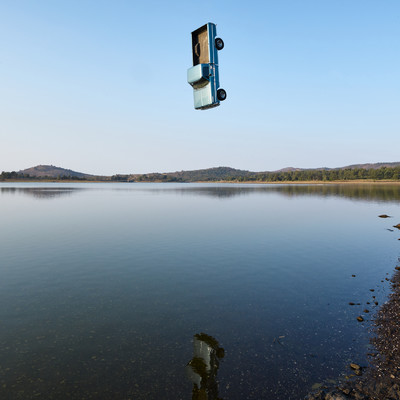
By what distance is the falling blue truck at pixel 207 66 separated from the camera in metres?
5.51

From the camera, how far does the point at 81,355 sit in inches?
467

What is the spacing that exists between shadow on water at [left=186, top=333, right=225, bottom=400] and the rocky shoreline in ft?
11.2

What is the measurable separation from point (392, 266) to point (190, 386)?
24.3m

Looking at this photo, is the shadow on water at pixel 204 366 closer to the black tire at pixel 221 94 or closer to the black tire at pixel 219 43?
the black tire at pixel 221 94

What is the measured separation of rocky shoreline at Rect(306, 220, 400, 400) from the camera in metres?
9.52

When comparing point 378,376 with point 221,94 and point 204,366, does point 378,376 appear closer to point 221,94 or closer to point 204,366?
point 204,366

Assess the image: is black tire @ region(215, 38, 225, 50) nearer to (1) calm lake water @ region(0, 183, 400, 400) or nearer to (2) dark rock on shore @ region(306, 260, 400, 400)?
(1) calm lake water @ region(0, 183, 400, 400)

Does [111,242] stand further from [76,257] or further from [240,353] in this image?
[240,353]

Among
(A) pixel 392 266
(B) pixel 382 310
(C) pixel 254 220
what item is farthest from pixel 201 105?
(C) pixel 254 220

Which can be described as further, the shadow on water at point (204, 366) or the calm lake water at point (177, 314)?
the calm lake water at point (177, 314)

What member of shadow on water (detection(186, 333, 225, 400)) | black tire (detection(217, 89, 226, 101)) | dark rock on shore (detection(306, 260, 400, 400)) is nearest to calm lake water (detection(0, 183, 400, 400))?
shadow on water (detection(186, 333, 225, 400))

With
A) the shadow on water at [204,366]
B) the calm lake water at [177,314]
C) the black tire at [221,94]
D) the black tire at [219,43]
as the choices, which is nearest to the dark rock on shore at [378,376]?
the calm lake water at [177,314]

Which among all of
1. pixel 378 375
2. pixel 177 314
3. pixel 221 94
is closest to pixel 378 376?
pixel 378 375

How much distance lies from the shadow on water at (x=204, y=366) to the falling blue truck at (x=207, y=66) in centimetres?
970
